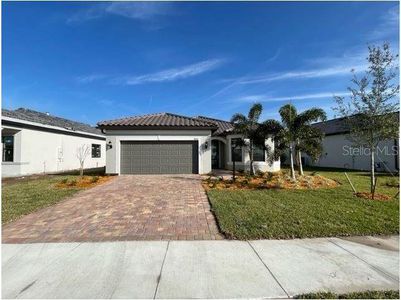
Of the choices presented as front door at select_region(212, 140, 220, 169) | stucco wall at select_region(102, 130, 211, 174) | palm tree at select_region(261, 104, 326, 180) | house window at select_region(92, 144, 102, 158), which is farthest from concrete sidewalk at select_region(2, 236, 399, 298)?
house window at select_region(92, 144, 102, 158)

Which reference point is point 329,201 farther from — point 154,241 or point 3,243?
point 3,243

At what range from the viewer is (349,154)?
2266 cm

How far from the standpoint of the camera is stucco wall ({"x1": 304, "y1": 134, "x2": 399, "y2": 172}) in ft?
62.6

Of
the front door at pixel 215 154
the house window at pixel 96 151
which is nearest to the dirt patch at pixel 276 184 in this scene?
the front door at pixel 215 154

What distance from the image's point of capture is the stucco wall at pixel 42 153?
1673 centimetres

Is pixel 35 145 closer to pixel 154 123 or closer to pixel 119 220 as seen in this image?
pixel 154 123

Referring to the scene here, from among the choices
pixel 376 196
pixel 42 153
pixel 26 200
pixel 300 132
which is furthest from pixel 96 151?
pixel 376 196

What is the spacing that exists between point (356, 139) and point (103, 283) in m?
9.87

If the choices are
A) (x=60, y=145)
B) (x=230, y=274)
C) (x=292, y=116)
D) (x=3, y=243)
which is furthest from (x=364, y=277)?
(x=60, y=145)

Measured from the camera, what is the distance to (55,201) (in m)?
8.82

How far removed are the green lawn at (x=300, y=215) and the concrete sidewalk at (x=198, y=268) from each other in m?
0.42

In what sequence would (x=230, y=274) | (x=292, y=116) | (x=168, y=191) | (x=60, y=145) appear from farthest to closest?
(x=60, y=145) → (x=292, y=116) → (x=168, y=191) → (x=230, y=274)

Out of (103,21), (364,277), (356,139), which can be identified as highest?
(103,21)

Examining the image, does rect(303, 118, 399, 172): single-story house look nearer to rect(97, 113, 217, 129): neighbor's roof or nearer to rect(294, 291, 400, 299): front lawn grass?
rect(97, 113, 217, 129): neighbor's roof
